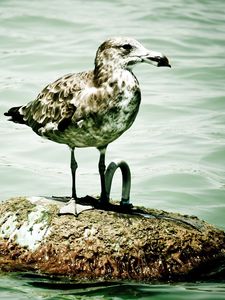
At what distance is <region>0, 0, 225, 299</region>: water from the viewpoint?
10844 mm

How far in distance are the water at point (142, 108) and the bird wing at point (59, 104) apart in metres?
1.41

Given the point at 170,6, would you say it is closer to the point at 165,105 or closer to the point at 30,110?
the point at 165,105

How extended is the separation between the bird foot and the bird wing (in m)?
0.69

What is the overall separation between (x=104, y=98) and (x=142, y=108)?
8.13 metres

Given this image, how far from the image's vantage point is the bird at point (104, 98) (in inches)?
272

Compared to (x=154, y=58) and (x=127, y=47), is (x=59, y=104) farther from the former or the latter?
(x=154, y=58)

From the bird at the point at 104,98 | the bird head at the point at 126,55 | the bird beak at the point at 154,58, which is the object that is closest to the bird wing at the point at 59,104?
the bird at the point at 104,98

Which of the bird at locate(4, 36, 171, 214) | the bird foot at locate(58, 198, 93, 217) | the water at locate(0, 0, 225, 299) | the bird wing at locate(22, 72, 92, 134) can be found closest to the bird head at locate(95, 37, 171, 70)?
the bird at locate(4, 36, 171, 214)

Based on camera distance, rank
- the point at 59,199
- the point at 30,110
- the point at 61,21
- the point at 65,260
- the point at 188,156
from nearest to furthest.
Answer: the point at 65,260 → the point at 59,199 → the point at 30,110 → the point at 188,156 → the point at 61,21

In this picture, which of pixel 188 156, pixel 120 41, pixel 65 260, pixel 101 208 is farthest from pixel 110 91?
pixel 188 156

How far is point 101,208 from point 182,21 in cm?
1577

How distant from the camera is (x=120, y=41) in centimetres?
701

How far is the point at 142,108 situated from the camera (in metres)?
15.1

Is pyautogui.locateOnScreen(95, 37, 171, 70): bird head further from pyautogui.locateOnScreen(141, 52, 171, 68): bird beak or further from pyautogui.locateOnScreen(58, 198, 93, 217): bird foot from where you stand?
pyautogui.locateOnScreen(58, 198, 93, 217): bird foot
